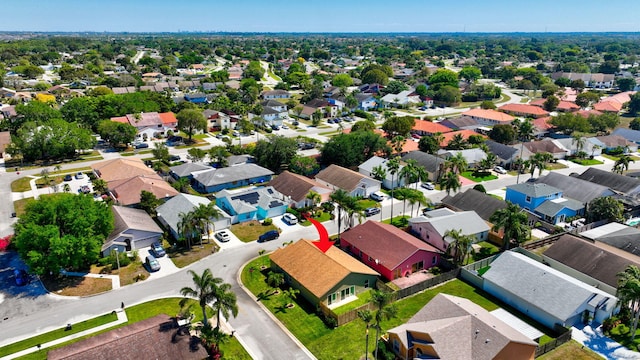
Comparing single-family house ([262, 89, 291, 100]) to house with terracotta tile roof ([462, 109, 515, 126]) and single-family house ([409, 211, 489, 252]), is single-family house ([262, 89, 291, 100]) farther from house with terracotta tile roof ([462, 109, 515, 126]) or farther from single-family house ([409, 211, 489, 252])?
single-family house ([409, 211, 489, 252])

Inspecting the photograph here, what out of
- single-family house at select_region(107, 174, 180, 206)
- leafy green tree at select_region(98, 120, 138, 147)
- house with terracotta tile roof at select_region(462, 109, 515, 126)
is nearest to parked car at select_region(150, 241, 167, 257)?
single-family house at select_region(107, 174, 180, 206)

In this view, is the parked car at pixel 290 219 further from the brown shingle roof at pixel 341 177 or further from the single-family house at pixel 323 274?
the single-family house at pixel 323 274

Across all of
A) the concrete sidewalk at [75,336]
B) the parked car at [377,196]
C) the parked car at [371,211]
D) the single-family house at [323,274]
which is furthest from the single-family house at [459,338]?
the parked car at [377,196]

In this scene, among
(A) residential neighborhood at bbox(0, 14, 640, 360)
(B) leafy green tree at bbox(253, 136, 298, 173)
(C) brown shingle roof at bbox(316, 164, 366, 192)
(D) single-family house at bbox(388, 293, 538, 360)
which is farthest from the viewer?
(B) leafy green tree at bbox(253, 136, 298, 173)

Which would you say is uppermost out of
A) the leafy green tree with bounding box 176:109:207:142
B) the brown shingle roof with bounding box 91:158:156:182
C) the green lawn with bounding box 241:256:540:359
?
the leafy green tree with bounding box 176:109:207:142

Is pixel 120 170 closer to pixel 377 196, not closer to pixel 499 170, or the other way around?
pixel 377 196

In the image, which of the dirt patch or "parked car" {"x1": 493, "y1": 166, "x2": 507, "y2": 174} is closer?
the dirt patch

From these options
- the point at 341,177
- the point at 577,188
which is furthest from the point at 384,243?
the point at 577,188
